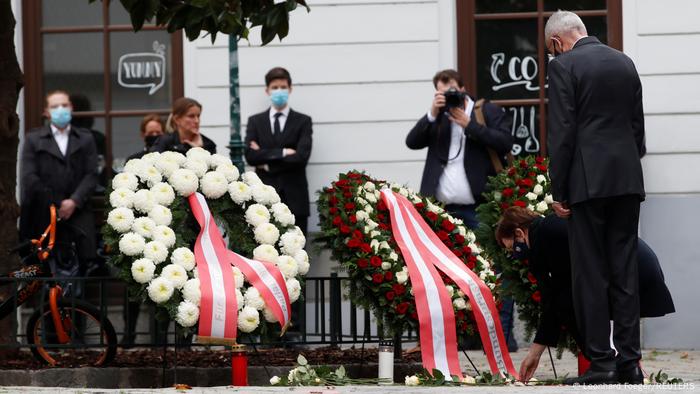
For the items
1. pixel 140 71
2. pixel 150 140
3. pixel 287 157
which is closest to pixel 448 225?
pixel 287 157

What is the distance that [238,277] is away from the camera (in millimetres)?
8602

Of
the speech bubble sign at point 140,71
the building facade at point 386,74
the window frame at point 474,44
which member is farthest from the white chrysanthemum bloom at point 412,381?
the speech bubble sign at point 140,71

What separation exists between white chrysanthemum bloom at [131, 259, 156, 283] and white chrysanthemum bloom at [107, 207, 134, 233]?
0.90 ft

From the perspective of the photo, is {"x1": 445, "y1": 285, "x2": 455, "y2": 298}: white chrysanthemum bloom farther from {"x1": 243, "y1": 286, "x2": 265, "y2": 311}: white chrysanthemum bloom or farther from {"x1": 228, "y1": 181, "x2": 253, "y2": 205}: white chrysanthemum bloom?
{"x1": 228, "y1": 181, "x2": 253, "y2": 205}: white chrysanthemum bloom

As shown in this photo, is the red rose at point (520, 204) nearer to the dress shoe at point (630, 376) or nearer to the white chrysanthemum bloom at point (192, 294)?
the dress shoe at point (630, 376)

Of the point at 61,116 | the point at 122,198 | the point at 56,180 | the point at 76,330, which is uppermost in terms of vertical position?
the point at 61,116

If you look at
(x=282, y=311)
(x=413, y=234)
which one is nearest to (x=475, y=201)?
(x=413, y=234)

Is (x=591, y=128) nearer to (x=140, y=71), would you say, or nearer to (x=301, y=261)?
(x=301, y=261)

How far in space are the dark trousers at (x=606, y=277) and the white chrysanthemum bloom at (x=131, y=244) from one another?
2406mm

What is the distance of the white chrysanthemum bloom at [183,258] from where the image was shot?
8523 mm

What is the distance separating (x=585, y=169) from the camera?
7.74m

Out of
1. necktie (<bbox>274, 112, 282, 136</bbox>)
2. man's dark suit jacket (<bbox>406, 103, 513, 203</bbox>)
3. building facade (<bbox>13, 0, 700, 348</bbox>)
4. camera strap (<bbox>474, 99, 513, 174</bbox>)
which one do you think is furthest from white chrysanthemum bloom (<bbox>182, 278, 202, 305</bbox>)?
building facade (<bbox>13, 0, 700, 348</bbox>)

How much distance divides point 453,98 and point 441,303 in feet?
9.14

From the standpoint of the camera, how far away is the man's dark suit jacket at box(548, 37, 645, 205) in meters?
7.73
